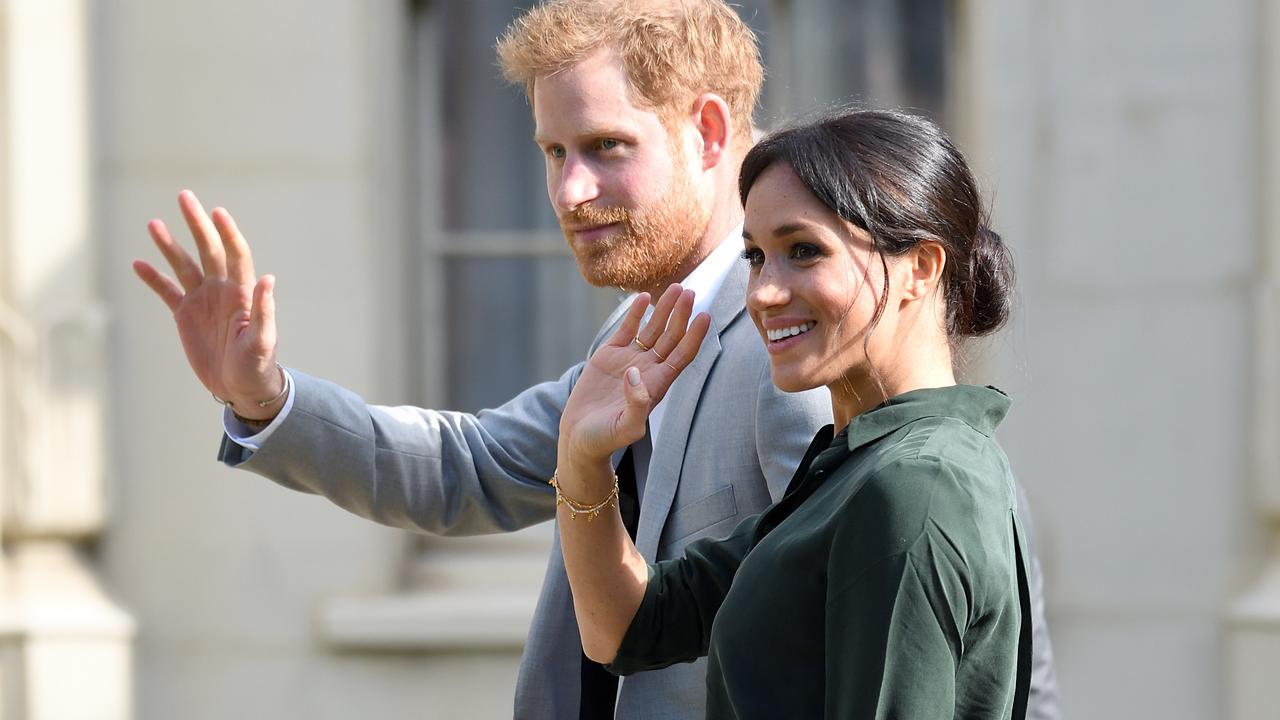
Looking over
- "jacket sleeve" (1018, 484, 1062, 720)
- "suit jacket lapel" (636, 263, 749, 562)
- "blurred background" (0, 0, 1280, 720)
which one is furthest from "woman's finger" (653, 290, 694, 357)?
"blurred background" (0, 0, 1280, 720)

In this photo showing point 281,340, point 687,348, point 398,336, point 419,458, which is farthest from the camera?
point 398,336

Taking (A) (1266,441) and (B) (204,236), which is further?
(A) (1266,441)

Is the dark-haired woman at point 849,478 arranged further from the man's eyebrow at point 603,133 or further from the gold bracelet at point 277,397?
the gold bracelet at point 277,397

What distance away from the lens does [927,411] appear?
1660 millimetres

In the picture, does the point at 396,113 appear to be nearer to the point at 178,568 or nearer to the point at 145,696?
the point at 178,568

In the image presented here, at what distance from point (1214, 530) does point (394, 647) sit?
93.9 inches

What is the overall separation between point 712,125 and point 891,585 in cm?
113

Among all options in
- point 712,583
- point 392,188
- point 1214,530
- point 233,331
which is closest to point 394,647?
point 392,188

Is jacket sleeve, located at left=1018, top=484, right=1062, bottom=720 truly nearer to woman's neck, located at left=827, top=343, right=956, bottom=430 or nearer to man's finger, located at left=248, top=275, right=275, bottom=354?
woman's neck, located at left=827, top=343, right=956, bottom=430

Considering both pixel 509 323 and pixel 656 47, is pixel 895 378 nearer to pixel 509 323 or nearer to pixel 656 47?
pixel 656 47

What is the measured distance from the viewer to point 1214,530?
4668mm

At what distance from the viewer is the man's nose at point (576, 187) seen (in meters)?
2.32

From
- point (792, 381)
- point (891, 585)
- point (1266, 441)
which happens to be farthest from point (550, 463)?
point (1266, 441)

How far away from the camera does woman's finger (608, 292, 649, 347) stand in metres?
1.88
